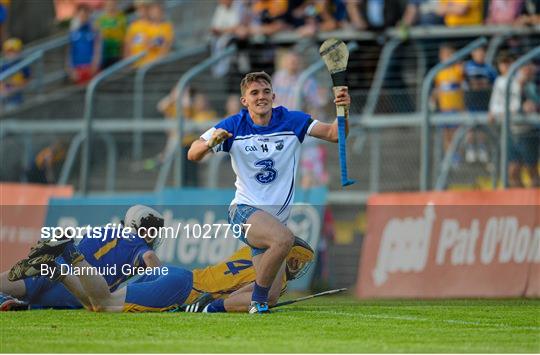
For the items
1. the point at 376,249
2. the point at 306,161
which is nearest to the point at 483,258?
the point at 376,249

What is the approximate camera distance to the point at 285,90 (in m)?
19.8

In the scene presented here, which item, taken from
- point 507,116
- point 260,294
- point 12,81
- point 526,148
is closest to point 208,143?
point 260,294

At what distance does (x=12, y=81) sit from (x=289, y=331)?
1386cm

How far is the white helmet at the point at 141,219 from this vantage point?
43.6ft

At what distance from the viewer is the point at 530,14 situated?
1962cm

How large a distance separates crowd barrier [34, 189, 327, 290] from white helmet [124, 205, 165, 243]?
4.51 meters

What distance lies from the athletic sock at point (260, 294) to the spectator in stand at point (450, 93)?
268 inches

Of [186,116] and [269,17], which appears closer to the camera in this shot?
[186,116]

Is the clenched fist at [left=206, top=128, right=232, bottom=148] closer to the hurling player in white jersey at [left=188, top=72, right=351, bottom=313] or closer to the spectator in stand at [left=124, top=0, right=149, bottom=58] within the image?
the hurling player in white jersey at [left=188, top=72, right=351, bottom=313]

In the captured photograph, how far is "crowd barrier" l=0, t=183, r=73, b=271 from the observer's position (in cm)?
1947

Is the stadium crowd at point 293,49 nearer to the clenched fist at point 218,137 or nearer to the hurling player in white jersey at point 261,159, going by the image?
the hurling player in white jersey at point 261,159

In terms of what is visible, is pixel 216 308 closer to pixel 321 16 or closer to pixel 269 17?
pixel 321 16

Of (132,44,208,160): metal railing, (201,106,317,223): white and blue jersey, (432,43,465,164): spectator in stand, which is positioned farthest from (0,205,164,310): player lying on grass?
(132,44,208,160): metal railing

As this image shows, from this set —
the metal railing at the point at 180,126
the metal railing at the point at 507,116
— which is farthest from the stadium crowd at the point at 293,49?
the metal railing at the point at 180,126
